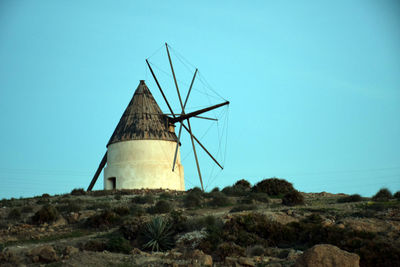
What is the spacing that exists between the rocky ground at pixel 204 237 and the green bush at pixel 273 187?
4521 millimetres

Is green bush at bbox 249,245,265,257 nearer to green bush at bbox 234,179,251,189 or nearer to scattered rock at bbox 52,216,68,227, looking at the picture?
scattered rock at bbox 52,216,68,227

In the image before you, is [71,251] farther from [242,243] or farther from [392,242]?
[392,242]

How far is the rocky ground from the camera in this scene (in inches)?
482

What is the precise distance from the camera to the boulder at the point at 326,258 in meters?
11.1

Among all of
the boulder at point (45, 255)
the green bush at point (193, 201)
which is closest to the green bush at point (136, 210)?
the green bush at point (193, 201)

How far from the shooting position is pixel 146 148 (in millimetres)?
29094

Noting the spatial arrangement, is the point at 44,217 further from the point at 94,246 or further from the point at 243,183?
the point at 243,183

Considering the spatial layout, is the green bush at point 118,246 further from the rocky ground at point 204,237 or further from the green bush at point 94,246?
the green bush at point 94,246

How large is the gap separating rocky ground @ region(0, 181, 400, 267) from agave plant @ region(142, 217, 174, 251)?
4cm

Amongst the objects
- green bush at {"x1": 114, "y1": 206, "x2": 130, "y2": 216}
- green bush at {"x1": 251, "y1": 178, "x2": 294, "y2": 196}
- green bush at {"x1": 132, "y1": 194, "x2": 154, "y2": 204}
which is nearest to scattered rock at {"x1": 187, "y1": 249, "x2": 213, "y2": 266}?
green bush at {"x1": 114, "y1": 206, "x2": 130, "y2": 216}

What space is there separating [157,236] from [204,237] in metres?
1.55

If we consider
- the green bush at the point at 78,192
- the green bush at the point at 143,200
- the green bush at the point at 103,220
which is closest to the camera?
the green bush at the point at 103,220

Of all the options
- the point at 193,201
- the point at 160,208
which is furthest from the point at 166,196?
the point at 160,208

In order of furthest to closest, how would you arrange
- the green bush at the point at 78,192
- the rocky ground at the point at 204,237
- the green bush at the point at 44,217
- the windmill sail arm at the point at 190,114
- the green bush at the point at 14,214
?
the windmill sail arm at the point at 190,114 < the green bush at the point at 78,192 < the green bush at the point at 14,214 < the green bush at the point at 44,217 < the rocky ground at the point at 204,237
